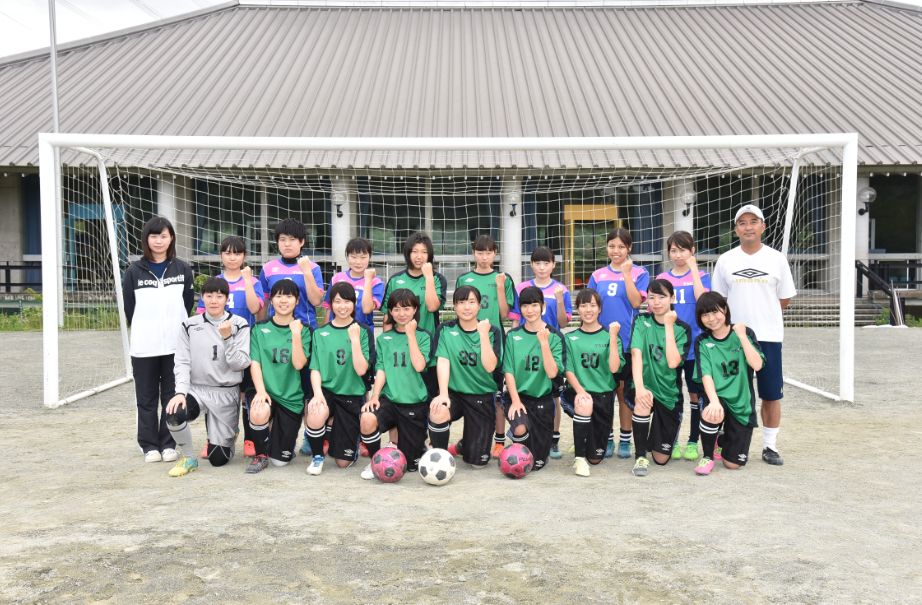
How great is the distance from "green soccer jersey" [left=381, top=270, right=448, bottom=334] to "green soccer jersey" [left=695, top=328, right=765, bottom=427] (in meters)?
1.61

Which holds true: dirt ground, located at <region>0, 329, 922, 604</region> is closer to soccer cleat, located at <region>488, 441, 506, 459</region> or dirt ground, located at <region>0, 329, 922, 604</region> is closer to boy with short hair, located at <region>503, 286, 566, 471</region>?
boy with short hair, located at <region>503, 286, 566, 471</region>

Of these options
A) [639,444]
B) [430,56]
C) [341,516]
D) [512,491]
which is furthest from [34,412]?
[430,56]

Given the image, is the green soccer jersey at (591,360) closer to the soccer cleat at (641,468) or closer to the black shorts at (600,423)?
the black shorts at (600,423)

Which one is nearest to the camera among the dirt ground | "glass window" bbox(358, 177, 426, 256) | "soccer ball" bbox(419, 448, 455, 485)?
the dirt ground

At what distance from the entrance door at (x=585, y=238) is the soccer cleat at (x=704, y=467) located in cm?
831

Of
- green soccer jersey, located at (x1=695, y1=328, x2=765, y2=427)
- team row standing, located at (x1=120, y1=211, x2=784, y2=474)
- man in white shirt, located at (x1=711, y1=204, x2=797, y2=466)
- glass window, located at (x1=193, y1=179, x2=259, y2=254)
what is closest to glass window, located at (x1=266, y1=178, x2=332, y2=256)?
glass window, located at (x1=193, y1=179, x2=259, y2=254)

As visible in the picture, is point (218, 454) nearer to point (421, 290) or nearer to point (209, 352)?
point (209, 352)

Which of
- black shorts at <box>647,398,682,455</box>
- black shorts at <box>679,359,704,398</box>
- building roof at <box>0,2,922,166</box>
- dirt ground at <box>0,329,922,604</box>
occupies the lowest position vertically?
dirt ground at <box>0,329,922,604</box>

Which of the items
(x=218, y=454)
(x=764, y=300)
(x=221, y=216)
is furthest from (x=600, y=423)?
(x=221, y=216)

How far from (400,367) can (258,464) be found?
0.98 metres

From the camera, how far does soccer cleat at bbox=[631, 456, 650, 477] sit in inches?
163

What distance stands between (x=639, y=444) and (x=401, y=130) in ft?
34.9

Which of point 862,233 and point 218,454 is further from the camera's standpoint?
point 862,233

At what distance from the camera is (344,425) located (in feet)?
14.4
